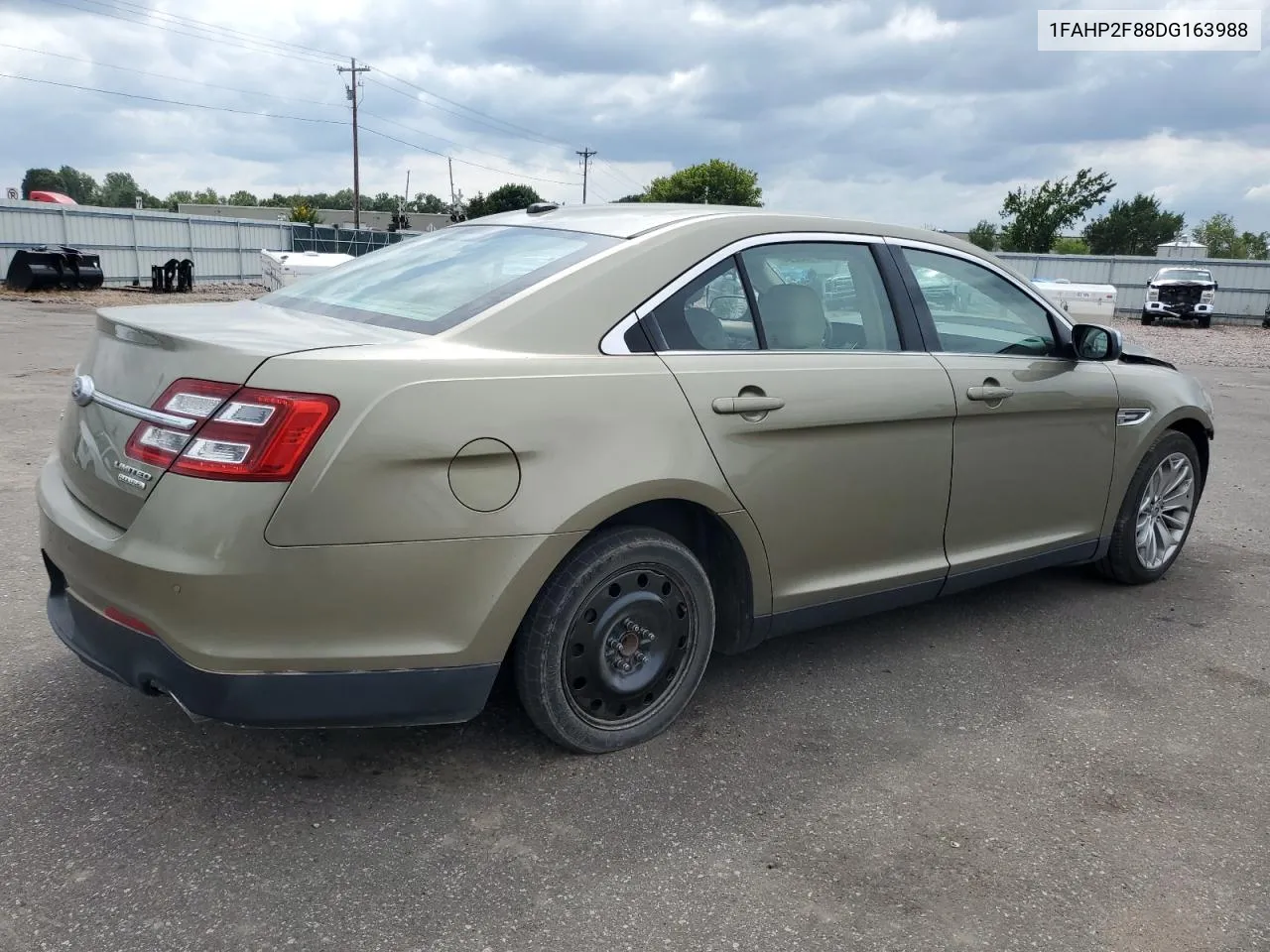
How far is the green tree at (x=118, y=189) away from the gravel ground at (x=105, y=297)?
376 feet

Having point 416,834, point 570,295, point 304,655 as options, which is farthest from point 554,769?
point 570,295

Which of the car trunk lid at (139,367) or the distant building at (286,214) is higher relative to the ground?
the distant building at (286,214)

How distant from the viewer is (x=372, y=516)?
2.44 m

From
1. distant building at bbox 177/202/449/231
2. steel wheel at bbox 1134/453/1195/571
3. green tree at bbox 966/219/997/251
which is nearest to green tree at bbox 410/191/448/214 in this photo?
distant building at bbox 177/202/449/231

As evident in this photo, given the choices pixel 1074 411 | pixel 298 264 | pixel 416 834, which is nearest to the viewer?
pixel 416 834

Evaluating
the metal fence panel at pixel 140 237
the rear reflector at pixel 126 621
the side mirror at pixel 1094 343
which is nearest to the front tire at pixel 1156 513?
the side mirror at pixel 1094 343

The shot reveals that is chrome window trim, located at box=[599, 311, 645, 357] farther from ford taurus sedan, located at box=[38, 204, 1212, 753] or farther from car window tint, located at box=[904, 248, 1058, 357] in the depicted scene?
car window tint, located at box=[904, 248, 1058, 357]

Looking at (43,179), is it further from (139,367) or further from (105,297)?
(139,367)

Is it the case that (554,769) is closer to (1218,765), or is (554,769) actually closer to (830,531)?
(830,531)

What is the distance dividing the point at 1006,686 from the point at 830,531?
37.5 inches

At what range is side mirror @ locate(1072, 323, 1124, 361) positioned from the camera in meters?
4.21

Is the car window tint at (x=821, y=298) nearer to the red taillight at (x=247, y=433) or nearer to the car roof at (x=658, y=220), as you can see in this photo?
the car roof at (x=658, y=220)

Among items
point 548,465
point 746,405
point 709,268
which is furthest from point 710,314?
point 548,465

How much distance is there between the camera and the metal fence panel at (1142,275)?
1359 inches
